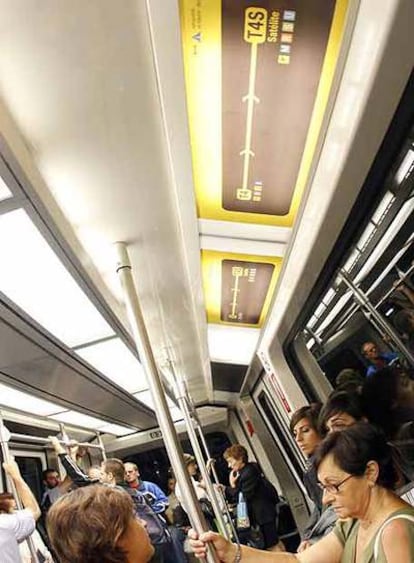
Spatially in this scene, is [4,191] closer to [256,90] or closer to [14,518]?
[256,90]

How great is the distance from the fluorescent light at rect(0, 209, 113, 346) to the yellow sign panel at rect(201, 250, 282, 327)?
0.76 m

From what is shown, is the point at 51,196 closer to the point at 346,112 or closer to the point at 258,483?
the point at 346,112

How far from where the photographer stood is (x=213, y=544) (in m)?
1.41

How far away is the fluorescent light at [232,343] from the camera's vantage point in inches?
177

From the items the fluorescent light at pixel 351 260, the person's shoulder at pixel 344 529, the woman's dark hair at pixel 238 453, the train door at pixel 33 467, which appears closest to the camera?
the person's shoulder at pixel 344 529

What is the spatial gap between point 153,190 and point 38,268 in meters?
0.69

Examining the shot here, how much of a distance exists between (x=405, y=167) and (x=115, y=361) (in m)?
3.03

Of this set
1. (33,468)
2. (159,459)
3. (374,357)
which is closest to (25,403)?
(33,468)

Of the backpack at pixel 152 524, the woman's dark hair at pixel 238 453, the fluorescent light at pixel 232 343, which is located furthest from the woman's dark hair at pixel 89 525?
the woman's dark hair at pixel 238 453

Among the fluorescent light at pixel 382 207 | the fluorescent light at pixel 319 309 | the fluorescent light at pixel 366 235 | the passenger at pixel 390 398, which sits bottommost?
the passenger at pixel 390 398

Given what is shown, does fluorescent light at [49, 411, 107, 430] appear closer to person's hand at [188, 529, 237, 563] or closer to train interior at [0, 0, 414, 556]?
train interior at [0, 0, 414, 556]

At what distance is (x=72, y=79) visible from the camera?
1399 mm

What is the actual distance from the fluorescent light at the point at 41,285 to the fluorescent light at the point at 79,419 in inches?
124

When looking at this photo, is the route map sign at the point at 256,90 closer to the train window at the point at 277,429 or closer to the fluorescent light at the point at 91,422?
the train window at the point at 277,429
